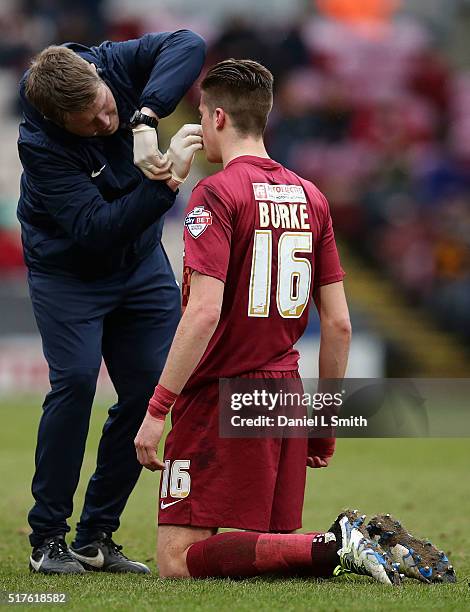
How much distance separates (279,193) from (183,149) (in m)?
0.41

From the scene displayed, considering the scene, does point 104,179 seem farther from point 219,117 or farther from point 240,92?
point 240,92

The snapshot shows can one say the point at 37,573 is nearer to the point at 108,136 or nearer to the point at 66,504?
the point at 66,504

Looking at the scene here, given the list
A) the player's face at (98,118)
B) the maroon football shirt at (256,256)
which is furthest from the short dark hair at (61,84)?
the maroon football shirt at (256,256)

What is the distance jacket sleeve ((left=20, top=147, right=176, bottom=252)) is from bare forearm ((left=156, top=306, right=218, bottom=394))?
1.98 ft

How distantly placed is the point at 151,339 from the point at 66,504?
2.55 feet

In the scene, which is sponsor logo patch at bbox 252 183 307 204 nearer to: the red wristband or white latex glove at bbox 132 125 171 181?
white latex glove at bbox 132 125 171 181

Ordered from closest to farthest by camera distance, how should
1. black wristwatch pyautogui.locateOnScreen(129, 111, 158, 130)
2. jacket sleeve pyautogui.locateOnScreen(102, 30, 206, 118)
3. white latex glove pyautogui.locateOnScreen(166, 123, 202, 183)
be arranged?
white latex glove pyautogui.locateOnScreen(166, 123, 202, 183)
black wristwatch pyautogui.locateOnScreen(129, 111, 158, 130)
jacket sleeve pyautogui.locateOnScreen(102, 30, 206, 118)

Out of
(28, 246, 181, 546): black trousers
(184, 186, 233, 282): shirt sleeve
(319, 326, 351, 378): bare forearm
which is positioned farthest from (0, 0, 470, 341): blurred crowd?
(184, 186, 233, 282): shirt sleeve

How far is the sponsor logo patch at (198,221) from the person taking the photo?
158 inches

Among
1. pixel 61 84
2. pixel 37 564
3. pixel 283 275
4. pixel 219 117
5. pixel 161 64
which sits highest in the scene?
pixel 161 64

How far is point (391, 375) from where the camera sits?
16875 mm

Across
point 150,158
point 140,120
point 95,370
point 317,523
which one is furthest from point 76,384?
point 317,523

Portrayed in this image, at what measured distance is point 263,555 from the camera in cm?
397

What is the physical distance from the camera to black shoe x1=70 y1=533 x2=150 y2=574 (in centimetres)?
466
